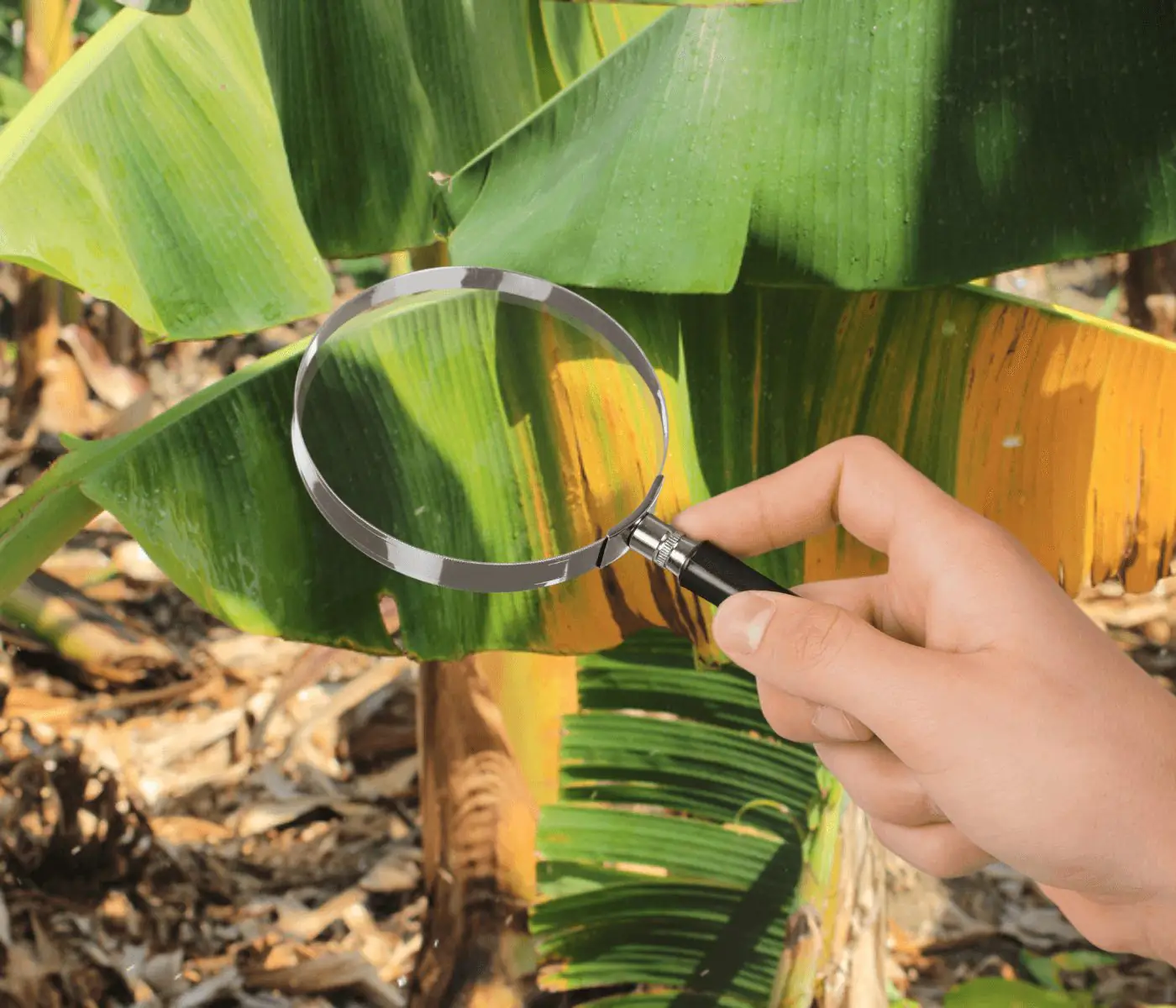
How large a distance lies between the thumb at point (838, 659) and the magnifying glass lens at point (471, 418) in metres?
0.16

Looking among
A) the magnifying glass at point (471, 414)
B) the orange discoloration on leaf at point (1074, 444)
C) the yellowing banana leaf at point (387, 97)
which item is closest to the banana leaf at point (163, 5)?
the yellowing banana leaf at point (387, 97)

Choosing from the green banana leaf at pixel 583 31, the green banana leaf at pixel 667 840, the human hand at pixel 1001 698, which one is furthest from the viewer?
the green banana leaf at pixel 667 840

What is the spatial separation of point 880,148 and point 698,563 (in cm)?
22

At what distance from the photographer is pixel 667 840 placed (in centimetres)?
76

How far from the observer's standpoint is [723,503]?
487mm

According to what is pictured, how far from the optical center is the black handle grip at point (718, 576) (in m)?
0.43

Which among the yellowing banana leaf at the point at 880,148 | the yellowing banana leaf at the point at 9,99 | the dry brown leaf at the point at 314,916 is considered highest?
the yellowing banana leaf at the point at 9,99

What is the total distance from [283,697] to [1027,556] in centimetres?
80

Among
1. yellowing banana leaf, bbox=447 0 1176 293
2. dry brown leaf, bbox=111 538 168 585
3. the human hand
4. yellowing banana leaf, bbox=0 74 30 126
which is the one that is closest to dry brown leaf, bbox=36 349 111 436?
dry brown leaf, bbox=111 538 168 585

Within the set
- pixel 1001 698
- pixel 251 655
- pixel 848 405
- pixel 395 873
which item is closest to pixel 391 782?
pixel 395 873

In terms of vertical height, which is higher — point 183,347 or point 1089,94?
point 183,347

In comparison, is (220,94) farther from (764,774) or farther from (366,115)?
(764,774)

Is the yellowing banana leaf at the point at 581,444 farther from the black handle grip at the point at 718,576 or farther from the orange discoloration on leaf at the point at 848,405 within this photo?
the black handle grip at the point at 718,576

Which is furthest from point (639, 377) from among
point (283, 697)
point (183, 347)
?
point (183, 347)
